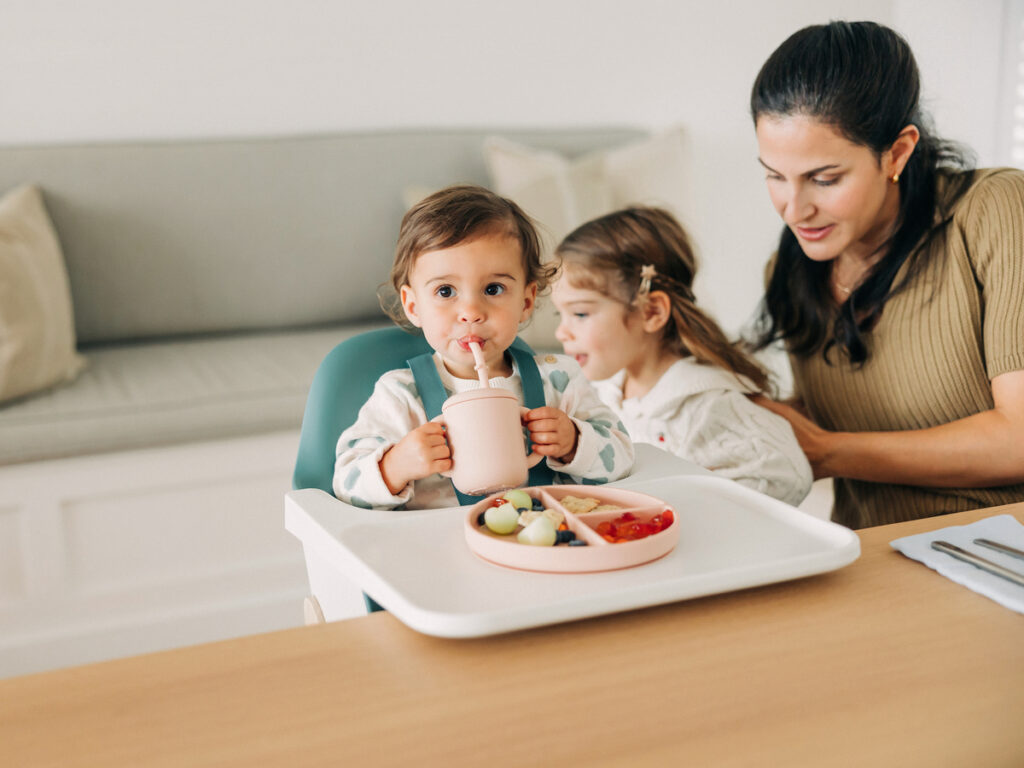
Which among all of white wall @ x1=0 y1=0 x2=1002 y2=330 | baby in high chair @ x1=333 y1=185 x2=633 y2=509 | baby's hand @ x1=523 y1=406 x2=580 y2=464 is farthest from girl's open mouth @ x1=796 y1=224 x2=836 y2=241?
white wall @ x1=0 y1=0 x2=1002 y2=330

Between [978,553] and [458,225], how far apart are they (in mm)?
573

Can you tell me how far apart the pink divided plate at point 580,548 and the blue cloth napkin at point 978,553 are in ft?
0.65

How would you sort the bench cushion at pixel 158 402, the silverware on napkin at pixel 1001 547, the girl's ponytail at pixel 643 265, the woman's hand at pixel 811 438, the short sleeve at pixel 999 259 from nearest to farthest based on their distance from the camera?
1. the silverware on napkin at pixel 1001 547
2. the short sleeve at pixel 999 259
3. the woman's hand at pixel 811 438
4. the girl's ponytail at pixel 643 265
5. the bench cushion at pixel 158 402

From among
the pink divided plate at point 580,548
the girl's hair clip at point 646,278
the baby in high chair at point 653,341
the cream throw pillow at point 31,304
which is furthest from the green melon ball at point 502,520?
the cream throw pillow at point 31,304

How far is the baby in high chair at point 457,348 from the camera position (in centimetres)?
96

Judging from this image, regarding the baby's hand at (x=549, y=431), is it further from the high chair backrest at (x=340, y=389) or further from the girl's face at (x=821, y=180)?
the girl's face at (x=821, y=180)

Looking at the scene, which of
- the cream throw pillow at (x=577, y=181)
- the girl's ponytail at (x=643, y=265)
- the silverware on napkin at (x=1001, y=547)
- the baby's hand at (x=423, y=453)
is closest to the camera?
the silverware on napkin at (x=1001, y=547)

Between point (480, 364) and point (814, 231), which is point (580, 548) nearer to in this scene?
point (480, 364)

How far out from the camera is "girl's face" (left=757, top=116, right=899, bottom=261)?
4.24 feet

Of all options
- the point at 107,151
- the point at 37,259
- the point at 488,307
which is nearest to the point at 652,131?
the point at 107,151

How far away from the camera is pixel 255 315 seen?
2729 mm

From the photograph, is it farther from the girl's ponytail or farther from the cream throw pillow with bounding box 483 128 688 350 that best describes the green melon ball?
the cream throw pillow with bounding box 483 128 688 350

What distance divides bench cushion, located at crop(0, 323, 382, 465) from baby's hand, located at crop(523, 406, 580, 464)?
132 cm

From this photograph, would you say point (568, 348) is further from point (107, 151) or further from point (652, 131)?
point (652, 131)
